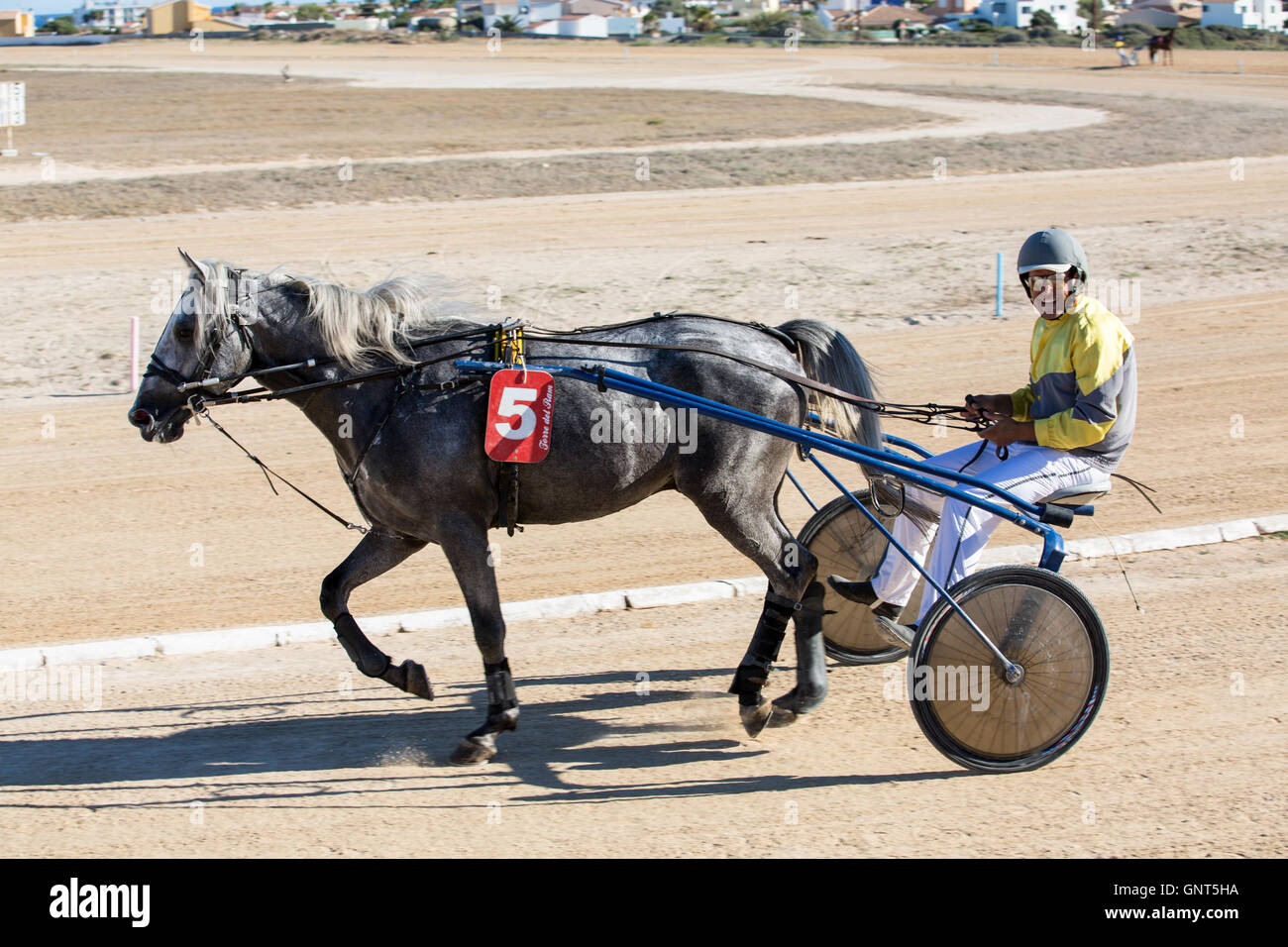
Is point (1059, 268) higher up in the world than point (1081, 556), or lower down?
higher up

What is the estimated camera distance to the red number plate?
15.6 ft

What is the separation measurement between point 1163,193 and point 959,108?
1123 centimetres

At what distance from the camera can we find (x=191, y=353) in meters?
4.77

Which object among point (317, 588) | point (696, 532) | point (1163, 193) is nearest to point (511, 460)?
point (317, 588)

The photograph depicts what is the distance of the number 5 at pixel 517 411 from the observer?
4.76m

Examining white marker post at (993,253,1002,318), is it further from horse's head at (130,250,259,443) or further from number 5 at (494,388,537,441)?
horse's head at (130,250,259,443)

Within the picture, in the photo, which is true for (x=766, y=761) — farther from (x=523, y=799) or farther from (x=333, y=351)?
(x=333, y=351)

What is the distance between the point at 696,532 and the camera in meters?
7.87

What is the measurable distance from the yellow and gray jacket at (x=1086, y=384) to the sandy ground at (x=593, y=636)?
46.0 inches

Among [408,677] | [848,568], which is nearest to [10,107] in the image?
[408,677]

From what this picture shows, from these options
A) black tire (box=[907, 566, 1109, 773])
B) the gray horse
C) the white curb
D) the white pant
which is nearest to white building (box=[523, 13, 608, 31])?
the white curb

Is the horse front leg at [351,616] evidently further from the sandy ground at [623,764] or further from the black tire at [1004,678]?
the black tire at [1004,678]

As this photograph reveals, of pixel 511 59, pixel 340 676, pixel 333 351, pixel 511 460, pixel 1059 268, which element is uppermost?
pixel 511 59

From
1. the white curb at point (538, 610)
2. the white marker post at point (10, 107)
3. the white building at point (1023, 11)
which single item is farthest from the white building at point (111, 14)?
the white curb at point (538, 610)
